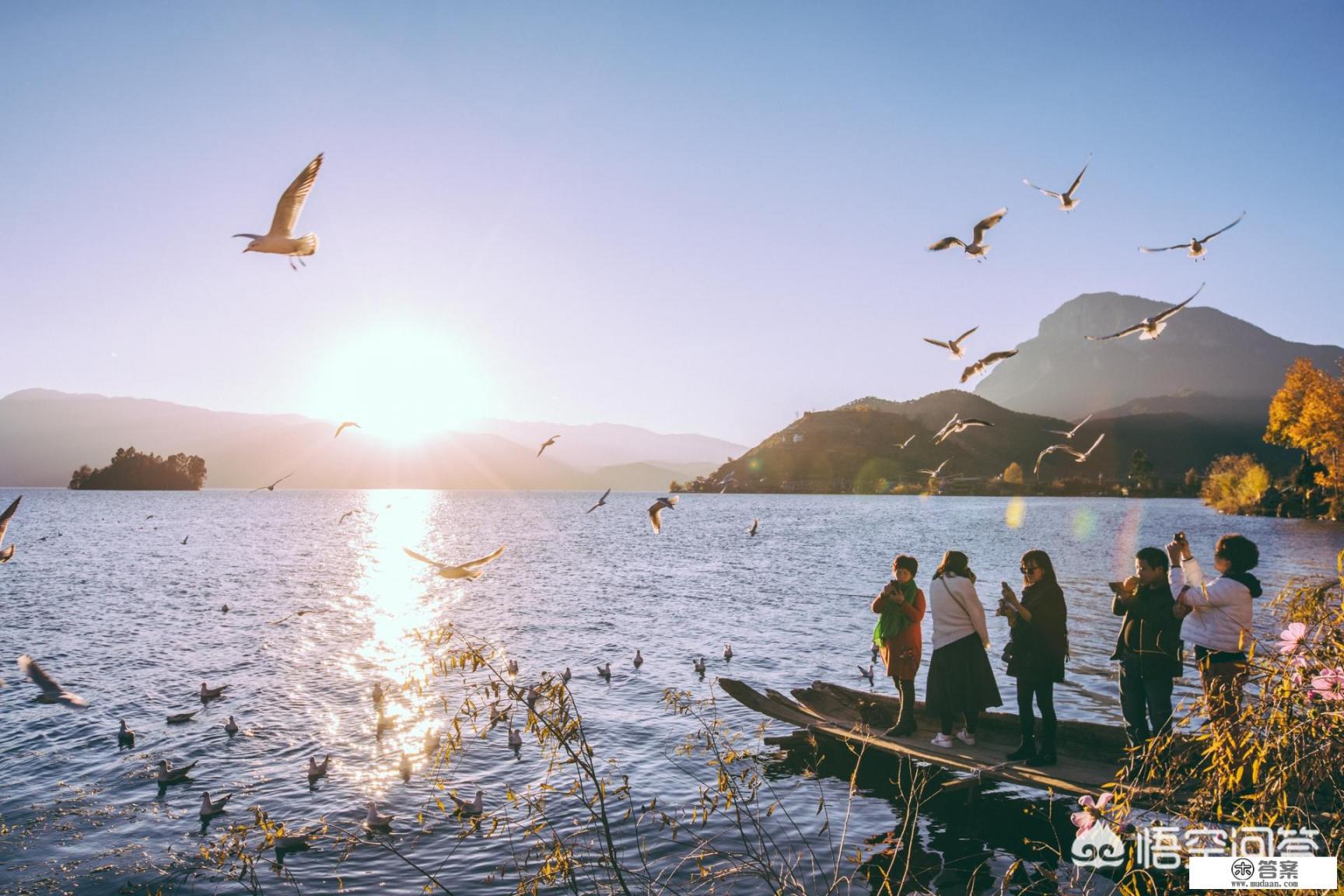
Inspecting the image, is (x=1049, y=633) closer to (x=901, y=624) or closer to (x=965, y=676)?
(x=965, y=676)

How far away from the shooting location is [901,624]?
1103 centimetres

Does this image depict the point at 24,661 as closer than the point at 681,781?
Yes

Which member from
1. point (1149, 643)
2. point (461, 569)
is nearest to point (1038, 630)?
point (1149, 643)

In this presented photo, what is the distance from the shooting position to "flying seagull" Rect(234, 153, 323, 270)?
986cm

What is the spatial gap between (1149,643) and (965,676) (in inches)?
97.3

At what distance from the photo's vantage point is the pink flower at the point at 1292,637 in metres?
4.64

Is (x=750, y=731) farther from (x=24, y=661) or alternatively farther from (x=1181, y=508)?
(x=1181, y=508)

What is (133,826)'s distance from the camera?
38.5ft

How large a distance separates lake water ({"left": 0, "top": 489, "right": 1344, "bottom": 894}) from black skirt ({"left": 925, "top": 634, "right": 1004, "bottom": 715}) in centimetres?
194

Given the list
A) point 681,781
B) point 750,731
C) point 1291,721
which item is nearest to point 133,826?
point 681,781

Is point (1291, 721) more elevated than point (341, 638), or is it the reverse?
point (1291, 721)

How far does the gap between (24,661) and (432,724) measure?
1002 cm

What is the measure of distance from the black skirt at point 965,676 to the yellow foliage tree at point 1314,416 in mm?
76356

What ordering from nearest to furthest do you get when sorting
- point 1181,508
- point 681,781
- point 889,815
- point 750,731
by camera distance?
point 889,815
point 681,781
point 750,731
point 1181,508
